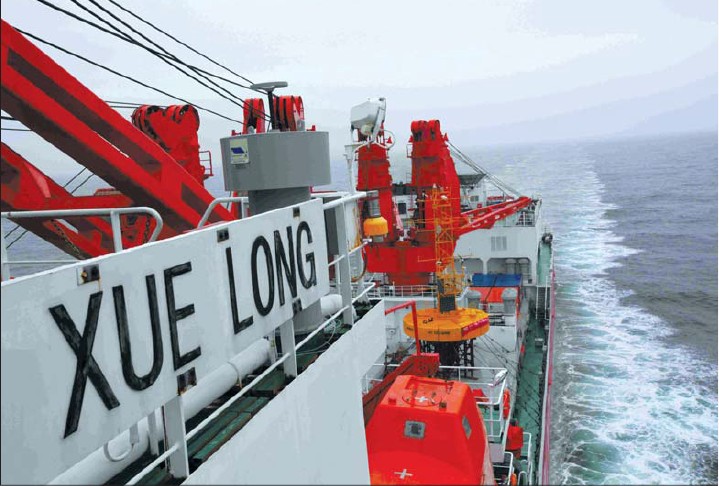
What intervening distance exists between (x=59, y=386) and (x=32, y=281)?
509mm

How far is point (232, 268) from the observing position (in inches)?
164

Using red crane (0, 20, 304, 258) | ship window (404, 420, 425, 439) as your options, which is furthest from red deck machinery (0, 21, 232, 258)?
ship window (404, 420, 425, 439)

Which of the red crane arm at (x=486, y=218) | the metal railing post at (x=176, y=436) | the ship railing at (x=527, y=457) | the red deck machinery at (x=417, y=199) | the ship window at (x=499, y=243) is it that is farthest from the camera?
the ship window at (x=499, y=243)

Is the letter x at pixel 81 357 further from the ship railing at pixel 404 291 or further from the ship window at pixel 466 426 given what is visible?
the ship railing at pixel 404 291

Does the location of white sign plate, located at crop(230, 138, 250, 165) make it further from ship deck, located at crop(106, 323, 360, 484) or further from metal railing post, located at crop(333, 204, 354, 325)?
ship deck, located at crop(106, 323, 360, 484)

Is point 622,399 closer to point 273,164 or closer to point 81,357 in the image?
point 273,164

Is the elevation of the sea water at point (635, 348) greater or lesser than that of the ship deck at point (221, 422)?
lesser

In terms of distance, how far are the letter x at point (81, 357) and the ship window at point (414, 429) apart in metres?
6.37

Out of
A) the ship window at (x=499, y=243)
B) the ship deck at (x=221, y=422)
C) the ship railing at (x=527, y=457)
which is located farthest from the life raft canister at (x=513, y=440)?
the ship window at (x=499, y=243)

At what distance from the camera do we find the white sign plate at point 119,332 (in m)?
2.64

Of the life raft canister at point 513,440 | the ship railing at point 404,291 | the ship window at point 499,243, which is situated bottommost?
the life raft canister at point 513,440

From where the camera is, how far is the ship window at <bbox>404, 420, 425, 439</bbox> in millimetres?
8781

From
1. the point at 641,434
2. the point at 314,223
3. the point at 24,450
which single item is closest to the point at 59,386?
the point at 24,450

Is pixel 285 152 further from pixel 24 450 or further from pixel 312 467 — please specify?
pixel 24 450
